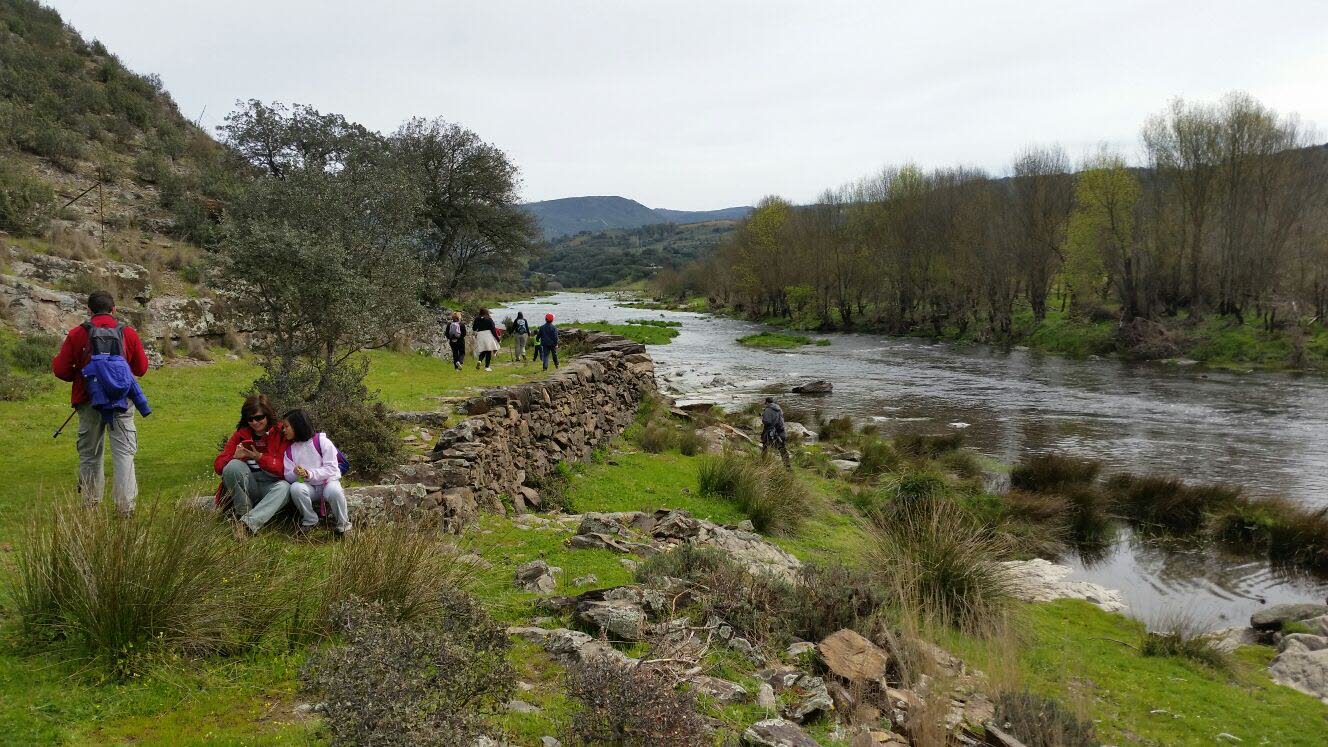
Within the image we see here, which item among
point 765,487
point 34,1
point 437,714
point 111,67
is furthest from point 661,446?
point 34,1

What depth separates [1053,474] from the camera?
15.7 meters

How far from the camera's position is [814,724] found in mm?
4809

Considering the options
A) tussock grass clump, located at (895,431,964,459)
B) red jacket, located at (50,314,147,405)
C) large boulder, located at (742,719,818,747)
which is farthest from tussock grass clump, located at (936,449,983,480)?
red jacket, located at (50,314,147,405)

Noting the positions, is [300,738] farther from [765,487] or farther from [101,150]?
[101,150]

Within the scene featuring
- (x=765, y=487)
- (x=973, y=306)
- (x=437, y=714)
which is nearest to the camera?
(x=437, y=714)

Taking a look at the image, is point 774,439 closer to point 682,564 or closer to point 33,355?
point 682,564

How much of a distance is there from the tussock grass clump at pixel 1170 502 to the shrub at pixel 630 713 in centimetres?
1316

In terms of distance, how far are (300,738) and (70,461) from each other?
301 inches

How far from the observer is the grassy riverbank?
3748 millimetres

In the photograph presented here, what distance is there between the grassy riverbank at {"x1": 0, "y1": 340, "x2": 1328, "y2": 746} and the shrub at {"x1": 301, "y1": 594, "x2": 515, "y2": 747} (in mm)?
258

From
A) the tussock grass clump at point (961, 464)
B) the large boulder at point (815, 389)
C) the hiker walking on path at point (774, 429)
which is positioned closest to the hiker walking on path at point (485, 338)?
the hiker walking on path at point (774, 429)

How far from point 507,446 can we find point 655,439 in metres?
6.18

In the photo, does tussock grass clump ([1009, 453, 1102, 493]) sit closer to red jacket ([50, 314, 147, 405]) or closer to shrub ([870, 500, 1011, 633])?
shrub ([870, 500, 1011, 633])

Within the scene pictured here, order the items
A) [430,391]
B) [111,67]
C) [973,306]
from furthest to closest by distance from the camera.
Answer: [973,306]
[111,67]
[430,391]
